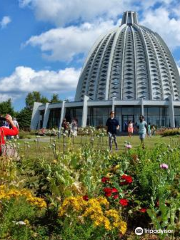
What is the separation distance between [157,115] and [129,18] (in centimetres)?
5952

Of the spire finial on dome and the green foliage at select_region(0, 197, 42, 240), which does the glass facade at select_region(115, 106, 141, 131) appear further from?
the green foliage at select_region(0, 197, 42, 240)

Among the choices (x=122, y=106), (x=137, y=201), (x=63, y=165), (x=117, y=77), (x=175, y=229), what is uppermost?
(x=117, y=77)

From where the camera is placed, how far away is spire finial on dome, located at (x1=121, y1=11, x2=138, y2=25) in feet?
367

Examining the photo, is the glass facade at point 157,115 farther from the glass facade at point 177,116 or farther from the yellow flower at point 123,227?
the yellow flower at point 123,227

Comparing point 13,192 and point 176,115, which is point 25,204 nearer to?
point 13,192

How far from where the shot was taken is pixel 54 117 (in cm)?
6838

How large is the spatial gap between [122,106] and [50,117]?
1612cm

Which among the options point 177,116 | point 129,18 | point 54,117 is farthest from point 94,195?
point 129,18

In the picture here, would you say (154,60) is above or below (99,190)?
above

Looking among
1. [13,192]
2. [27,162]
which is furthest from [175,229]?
[27,162]

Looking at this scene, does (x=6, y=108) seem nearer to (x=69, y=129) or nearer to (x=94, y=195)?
(x=69, y=129)

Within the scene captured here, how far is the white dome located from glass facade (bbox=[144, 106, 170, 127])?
→ 82.4 ft

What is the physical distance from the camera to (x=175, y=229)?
3.68 meters

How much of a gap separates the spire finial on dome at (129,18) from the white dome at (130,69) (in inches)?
266
